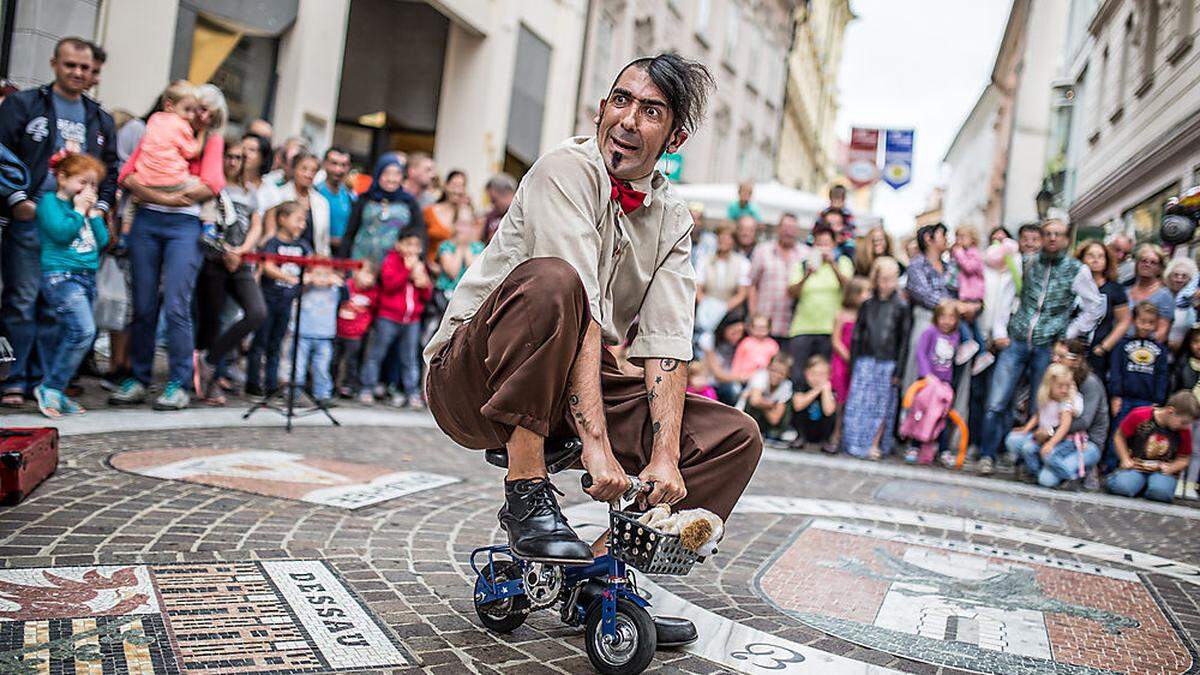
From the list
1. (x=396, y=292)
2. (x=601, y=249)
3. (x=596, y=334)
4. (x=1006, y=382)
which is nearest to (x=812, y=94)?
(x=1006, y=382)

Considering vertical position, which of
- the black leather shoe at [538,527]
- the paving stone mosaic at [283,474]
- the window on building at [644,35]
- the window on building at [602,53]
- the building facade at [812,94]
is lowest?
the paving stone mosaic at [283,474]

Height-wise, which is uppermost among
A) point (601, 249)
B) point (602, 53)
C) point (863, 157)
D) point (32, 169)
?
point (602, 53)

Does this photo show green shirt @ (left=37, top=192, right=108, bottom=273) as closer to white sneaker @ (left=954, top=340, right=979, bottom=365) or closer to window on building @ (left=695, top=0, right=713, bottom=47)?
white sneaker @ (left=954, top=340, right=979, bottom=365)

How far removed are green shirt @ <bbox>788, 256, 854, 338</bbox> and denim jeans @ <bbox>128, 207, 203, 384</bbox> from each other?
209 inches

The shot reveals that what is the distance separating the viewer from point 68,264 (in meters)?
6.07

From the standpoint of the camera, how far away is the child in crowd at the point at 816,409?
360 inches

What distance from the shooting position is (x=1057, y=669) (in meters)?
3.12

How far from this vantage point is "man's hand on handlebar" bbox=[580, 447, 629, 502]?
2.60 meters

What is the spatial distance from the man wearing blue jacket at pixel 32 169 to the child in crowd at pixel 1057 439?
7016 millimetres

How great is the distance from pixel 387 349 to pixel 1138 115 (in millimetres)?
11657

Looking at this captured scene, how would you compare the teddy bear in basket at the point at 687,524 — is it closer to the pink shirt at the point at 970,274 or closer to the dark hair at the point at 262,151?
the dark hair at the point at 262,151

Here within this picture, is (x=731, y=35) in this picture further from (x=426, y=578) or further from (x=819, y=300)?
(x=426, y=578)

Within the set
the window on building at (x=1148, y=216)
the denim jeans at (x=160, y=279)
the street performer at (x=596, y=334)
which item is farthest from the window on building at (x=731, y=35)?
the street performer at (x=596, y=334)

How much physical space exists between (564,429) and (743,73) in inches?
1229
